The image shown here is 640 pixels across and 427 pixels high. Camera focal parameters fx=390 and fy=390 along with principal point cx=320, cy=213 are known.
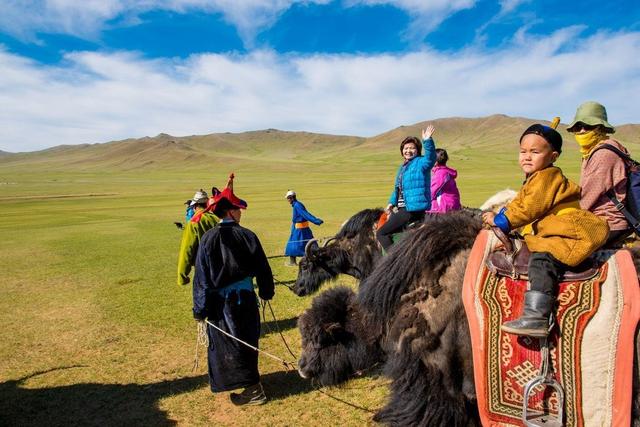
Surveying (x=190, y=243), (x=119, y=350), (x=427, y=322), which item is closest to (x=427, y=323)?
(x=427, y=322)

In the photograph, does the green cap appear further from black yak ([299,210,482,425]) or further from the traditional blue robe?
the traditional blue robe

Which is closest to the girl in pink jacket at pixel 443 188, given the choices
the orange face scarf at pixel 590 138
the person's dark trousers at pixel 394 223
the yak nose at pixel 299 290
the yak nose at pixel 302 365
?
the person's dark trousers at pixel 394 223

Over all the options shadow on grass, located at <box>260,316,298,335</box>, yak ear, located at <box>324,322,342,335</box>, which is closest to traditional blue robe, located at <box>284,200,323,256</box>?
shadow on grass, located at <box>260,316,298,335</box>

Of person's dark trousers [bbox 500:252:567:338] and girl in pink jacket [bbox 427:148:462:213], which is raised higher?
girl in pink jacket [bbox 427:148:462:213]

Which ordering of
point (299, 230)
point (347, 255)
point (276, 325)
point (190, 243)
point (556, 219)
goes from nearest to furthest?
point (556, 219)
point (190, 243)
point (347, 255)
point (276, 325)
point (299, 230)

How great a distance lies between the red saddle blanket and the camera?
1856mm

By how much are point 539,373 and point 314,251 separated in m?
3.58

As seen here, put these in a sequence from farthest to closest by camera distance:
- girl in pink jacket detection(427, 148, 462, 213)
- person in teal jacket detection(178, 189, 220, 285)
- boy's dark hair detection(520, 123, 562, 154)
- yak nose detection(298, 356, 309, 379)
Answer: girl in pink jacket detection(427, 148, 462, 213) → person in teal jacket detection(178, 189, 220, 285) → yak nose detection(298, 356, 309, 379) → boy's dark hair detection(520, 123, 562, 154)

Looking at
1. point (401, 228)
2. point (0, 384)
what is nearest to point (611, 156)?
point (401, 228)

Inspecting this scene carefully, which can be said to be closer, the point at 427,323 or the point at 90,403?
the point at 427,323

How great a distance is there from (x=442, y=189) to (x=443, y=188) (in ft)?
0.08

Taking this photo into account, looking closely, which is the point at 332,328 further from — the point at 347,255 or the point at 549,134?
the point at 347,255

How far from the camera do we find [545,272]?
200 cm

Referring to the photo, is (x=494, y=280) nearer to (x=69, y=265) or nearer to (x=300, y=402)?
(x=300, y=402)
